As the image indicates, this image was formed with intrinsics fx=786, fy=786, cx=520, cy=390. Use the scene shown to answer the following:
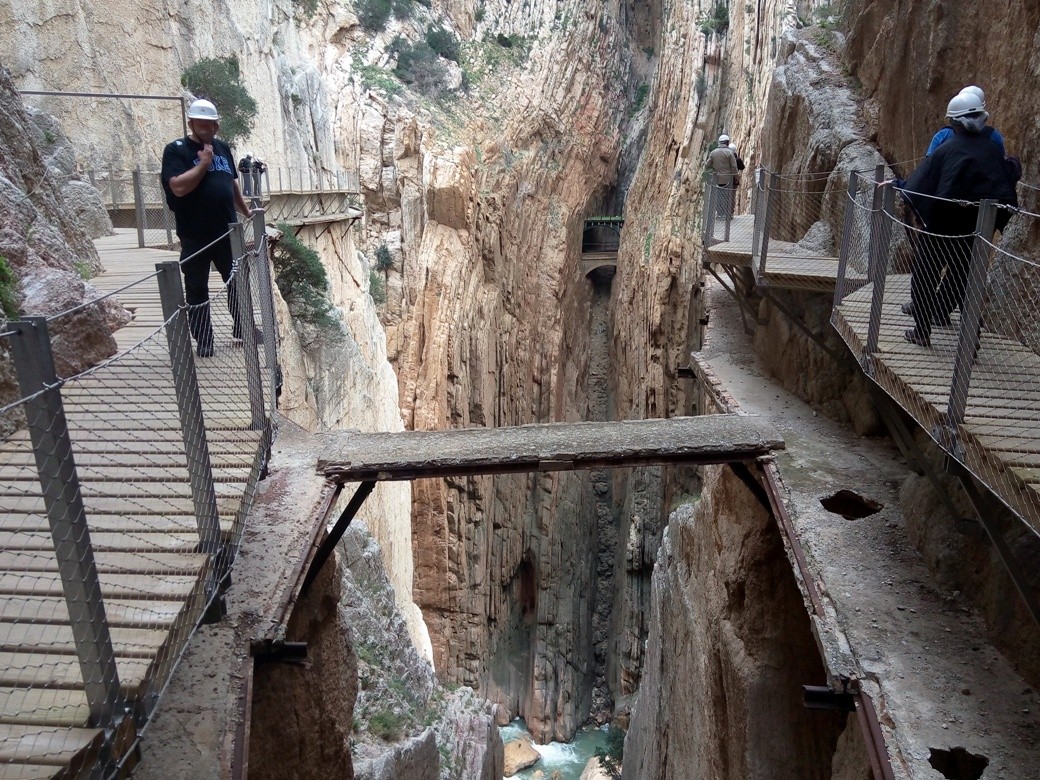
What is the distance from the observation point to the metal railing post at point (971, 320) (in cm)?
407

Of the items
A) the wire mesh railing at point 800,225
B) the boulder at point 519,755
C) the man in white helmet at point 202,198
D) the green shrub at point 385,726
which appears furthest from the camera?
the boulder at point 519,755

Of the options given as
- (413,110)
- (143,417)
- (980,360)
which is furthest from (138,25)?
(980,360)

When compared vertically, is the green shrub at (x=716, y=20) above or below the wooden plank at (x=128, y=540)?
above

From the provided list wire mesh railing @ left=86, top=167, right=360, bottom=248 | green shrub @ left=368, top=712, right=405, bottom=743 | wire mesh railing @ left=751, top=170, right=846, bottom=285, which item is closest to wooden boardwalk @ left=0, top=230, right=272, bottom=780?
wire mesh railing @ left=751, top=170, right=846, bottom=285

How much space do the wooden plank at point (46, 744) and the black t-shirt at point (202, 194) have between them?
427 centimetres

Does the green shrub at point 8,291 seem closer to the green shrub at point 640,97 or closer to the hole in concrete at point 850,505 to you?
the hole in concrete at point 850,505

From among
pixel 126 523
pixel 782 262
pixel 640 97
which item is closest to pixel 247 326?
pixel 126 523

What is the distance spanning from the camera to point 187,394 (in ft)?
12.3

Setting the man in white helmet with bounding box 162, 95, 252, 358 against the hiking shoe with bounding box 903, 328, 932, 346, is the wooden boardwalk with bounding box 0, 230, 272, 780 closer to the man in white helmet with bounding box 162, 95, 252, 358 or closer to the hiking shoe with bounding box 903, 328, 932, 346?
the man in white helmet with bounding box 162, 95, 252, 358

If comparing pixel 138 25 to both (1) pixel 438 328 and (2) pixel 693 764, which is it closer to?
(1) pixel 438 328

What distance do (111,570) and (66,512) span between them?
90 centimetres

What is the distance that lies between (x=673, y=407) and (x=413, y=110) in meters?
13.0

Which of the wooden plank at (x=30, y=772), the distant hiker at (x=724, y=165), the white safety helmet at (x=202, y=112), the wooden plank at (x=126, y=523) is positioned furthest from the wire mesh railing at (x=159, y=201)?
the wooden plank at (x=30, y=772)

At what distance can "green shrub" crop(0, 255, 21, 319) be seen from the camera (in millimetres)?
Result: 4916
